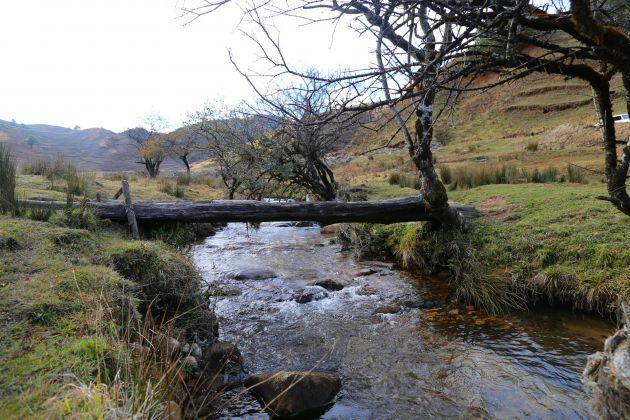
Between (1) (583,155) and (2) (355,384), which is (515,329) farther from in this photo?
(1) (583,155)

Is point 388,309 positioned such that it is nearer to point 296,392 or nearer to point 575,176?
point 296,392

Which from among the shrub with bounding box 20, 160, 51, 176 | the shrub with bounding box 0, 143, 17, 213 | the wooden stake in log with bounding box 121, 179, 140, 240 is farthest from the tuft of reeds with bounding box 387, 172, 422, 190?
the shrub with bounding box 20, 160, 51, 176

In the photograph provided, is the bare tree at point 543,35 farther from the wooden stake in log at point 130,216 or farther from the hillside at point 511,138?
the hillside at point 511,138

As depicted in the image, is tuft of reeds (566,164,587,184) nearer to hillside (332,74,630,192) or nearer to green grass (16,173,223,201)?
hillside (332,74,630,192)

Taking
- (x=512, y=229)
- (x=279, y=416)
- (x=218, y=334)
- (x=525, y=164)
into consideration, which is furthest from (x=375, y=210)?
(x=525, y=164)

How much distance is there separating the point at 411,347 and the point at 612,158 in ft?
9.61

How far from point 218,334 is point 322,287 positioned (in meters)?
2.41

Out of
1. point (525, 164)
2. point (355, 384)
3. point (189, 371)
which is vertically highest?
point (525, 164)

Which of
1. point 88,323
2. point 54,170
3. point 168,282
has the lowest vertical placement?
point 168,282

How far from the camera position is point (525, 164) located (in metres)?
14.8

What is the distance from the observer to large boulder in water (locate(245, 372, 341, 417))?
358cm

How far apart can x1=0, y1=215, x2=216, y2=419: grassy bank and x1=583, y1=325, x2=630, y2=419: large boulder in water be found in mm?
Answer: 2198

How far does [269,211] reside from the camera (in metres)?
7.36

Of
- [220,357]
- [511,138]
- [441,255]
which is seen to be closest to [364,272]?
[441,255]
